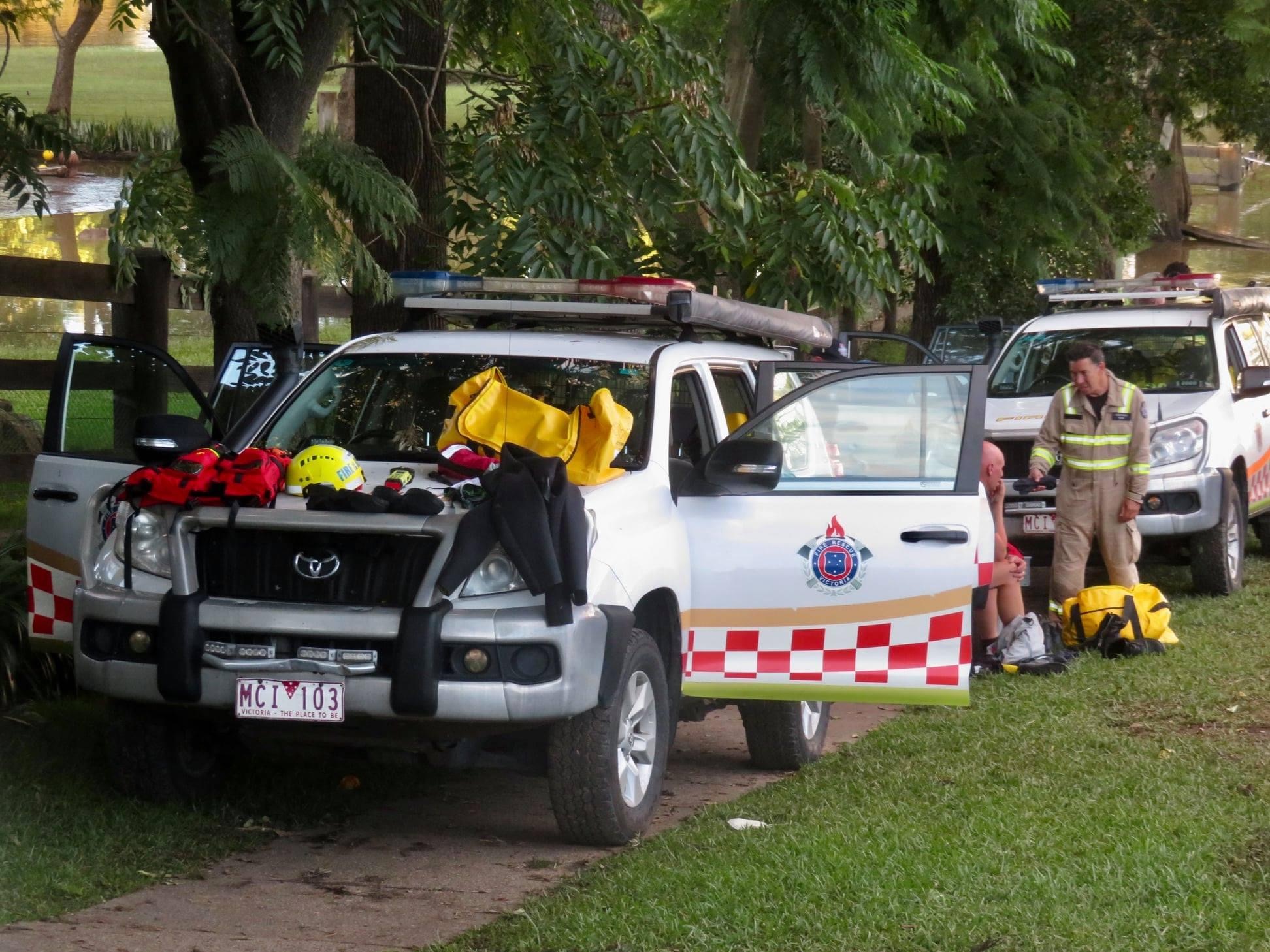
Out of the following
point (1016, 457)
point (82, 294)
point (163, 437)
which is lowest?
point (1016, 457)

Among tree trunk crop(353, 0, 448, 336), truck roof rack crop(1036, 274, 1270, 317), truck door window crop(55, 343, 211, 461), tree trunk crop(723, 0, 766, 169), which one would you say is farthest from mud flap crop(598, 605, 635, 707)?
truck roof rack crop(1036, 274, 1270, 317)

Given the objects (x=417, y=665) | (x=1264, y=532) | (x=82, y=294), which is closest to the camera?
(x=417, y=665)

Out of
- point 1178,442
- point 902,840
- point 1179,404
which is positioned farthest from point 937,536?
point 1179,404

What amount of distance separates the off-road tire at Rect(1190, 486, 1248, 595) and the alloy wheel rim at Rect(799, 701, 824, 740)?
4.41 meters

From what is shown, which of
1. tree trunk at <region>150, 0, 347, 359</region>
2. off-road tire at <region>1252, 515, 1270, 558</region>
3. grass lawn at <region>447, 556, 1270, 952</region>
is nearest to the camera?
grass lawn at <region>447, 556, 1270, 952</region>

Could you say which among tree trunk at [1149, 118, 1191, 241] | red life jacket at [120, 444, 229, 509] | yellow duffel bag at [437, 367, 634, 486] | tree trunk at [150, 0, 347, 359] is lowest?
red life jacket at [120, 444, 229, 509]

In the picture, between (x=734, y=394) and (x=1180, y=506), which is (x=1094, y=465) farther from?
(x=734, y=394)

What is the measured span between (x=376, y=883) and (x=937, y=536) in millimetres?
2320

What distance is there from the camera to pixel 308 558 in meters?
5.47

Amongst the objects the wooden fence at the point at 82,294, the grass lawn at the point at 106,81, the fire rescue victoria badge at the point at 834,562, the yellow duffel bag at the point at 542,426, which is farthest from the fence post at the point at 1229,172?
the yellow duffel bag at the point at 542,426

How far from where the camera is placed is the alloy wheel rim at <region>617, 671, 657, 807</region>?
5797 mm

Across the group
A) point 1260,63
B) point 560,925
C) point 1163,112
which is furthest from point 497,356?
point 1163,112

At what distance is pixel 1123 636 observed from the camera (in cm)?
930

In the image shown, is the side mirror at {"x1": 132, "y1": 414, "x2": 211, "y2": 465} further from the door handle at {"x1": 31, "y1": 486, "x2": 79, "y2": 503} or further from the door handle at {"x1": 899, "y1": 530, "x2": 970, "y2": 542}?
the door handle at {"x1": 899, "y1": 530, "x2": 970, "y2": 542}
